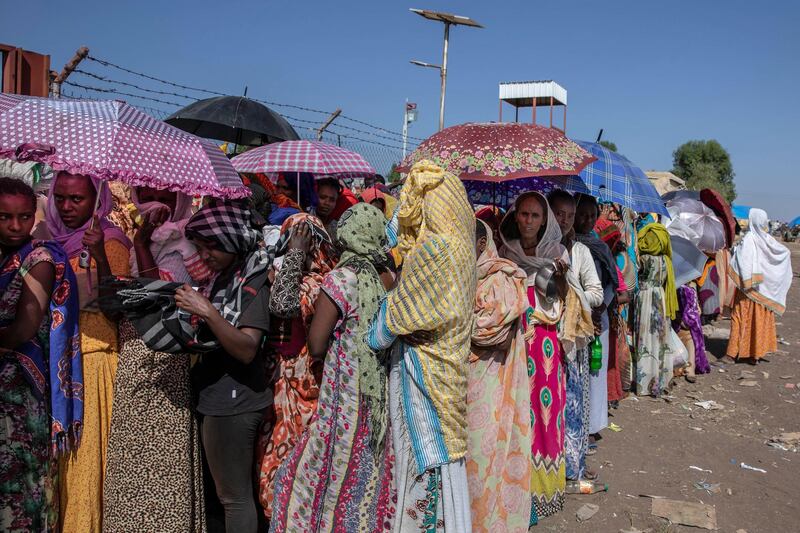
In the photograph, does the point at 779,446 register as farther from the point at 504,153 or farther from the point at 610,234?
the point at 504,153

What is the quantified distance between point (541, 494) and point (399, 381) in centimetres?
179

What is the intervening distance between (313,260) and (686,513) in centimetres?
337

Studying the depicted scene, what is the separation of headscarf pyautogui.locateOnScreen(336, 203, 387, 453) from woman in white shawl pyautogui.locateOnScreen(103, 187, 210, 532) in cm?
93

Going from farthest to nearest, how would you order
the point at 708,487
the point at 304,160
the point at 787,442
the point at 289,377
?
the point at 787,442
the point at 708,487
the point at 304,160
the point at 289,377

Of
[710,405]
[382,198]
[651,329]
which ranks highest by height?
[382,198]

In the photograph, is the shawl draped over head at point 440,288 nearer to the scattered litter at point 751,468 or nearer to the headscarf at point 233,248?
the headscarf at point 233,248

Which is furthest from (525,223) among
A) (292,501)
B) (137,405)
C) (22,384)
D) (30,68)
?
(30,68)

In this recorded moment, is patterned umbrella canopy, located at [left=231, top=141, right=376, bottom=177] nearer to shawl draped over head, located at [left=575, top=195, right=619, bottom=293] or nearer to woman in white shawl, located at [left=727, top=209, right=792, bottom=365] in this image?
shawl draped over head, located at [left=575, top=195, right=619, bottom=293]

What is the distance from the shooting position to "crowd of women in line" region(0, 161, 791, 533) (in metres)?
2.83

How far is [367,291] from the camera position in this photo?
311 centimetres

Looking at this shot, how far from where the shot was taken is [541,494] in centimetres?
420

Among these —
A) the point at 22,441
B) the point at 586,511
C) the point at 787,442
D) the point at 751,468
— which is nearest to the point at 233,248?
the point at 22,441

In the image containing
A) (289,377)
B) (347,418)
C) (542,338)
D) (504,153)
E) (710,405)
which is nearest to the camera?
(347,418)

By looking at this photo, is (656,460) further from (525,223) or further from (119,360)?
(119,360)
